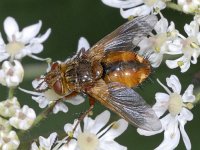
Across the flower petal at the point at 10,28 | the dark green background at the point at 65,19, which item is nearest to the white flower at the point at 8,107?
the flower petal at the point at 10,28

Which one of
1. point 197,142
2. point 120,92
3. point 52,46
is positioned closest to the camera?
point 120,92

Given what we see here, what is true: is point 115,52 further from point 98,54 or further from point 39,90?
point 39,90

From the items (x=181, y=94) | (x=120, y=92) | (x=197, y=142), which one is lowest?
(x=197, y=142)

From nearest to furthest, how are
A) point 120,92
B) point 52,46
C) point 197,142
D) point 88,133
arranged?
point 120,92
point 88,133
point 197,142
point 52,46

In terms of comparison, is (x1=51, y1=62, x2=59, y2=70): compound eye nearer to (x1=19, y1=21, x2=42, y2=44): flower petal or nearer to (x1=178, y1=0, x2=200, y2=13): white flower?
(x1=19, y1=21, x2=42, y2=44): flower petal

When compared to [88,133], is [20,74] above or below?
above

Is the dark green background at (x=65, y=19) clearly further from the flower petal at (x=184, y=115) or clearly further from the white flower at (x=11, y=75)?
the white flower at (x=11, y=75)

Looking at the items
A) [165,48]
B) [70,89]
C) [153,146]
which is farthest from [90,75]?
[153,146]

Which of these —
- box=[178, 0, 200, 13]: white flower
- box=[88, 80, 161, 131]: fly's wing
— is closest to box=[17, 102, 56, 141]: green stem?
box=[88, 80, 161, 131]: fly's wing
